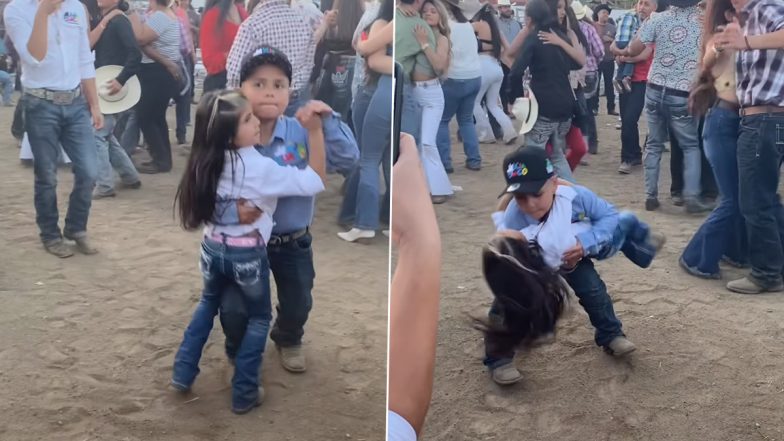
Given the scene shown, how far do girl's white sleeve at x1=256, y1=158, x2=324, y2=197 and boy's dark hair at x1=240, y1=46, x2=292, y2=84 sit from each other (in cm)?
13

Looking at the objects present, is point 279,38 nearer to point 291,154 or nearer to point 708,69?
point 291,154

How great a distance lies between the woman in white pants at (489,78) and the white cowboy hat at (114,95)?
667mm

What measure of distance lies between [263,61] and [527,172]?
0.74 meters

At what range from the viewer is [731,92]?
1773 mm

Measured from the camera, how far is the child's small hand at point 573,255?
185cm

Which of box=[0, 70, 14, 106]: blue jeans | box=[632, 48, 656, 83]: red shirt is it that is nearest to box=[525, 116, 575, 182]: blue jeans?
box=[632, 48, 656, 83]: red shirt

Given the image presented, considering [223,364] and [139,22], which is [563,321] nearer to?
[223,364]

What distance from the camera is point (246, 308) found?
1260 mm

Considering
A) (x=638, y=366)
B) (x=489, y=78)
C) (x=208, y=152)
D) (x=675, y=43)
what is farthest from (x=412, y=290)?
(x=638, y=366)

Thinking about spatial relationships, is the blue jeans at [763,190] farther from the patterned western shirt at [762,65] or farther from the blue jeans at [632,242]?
the blue jeans at [632,242]

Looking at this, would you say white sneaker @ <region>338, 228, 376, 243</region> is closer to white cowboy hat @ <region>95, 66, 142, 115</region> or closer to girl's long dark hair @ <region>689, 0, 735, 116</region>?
white cowboy hat @ <region>95, 66, 142, 115</region>

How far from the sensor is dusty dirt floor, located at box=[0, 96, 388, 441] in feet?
4.02

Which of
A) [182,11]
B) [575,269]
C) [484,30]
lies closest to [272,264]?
[182,11]

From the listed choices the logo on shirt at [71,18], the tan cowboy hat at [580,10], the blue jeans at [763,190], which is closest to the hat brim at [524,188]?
the tan cowboy hat at [580,10]
